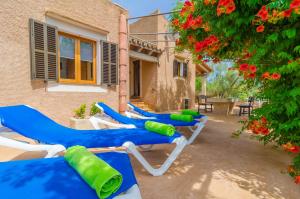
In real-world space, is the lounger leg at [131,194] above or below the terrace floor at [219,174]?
above

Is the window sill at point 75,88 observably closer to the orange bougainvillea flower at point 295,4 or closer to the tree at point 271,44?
the tree at point 271,44

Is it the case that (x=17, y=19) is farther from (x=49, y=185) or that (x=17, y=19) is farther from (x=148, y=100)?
(x=148, y=100)

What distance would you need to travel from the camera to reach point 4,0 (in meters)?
4.29

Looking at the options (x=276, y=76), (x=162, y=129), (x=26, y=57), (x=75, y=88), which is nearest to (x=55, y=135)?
(x=162, y=129)

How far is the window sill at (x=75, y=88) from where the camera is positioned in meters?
5.20

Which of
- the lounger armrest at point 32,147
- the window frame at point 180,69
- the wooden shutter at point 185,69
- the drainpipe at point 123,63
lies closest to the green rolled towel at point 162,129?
the lounger armrest at point 32,147

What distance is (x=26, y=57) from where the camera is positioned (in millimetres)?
4645

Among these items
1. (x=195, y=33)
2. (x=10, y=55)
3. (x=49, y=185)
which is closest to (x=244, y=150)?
(x=195, y=33)

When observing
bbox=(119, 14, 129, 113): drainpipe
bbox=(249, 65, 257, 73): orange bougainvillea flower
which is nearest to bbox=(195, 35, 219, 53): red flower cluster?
bbox=(249, 65, 257, 73): orange bougainvillea flower

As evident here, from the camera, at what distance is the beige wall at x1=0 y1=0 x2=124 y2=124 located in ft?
14.1

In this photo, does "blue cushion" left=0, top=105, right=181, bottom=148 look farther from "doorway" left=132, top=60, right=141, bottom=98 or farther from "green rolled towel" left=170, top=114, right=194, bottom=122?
"doorway" left=132, top=60, right=141, bottom=98

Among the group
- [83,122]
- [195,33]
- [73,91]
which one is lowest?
[83,122]

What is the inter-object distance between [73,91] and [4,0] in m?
2.62

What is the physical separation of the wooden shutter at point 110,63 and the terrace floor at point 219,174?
3.36 meters
